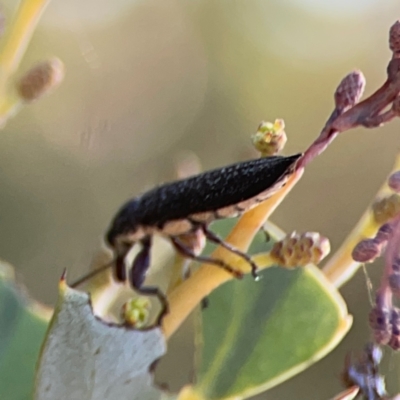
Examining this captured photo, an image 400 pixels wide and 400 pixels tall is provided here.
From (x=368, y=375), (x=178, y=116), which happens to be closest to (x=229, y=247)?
(x=368, y=375)

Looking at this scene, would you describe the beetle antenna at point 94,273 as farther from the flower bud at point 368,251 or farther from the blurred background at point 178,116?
the flower bud at point 368,251

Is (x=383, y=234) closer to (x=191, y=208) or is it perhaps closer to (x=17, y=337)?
(x=191, y=208)

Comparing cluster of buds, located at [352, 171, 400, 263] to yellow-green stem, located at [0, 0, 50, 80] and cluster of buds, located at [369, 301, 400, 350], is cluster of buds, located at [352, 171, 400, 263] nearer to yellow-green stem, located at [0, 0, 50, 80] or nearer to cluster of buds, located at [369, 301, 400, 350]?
cluster of buds, located at [369, 301, 400, 350]

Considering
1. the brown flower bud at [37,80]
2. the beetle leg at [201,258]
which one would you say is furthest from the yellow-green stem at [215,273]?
the brown flower bud at [37,80]

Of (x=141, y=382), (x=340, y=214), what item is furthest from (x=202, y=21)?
(x=141, y=382)

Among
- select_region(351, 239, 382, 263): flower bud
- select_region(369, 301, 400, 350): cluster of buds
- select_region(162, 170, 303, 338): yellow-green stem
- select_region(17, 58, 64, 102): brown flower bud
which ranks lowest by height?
select_region(369, 301, 400, 350): cluster of buds

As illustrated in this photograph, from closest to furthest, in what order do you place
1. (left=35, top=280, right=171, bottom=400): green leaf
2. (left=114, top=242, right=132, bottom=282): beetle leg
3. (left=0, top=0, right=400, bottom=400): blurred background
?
(left=35, top=280, right=171, bottom=400): green leaf < (left=114, top=242, right=132, bottom=282): beetle leg < (left=0, top=0, right=400, bottom=400): blurred background

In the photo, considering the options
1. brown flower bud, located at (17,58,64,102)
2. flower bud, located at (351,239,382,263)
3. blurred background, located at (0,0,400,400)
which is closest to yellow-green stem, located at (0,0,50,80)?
brown flower bud, located at (17,58,64,102)

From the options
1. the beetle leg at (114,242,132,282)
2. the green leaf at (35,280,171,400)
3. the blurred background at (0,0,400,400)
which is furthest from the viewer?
the blurred background at (0,0,400,400)
